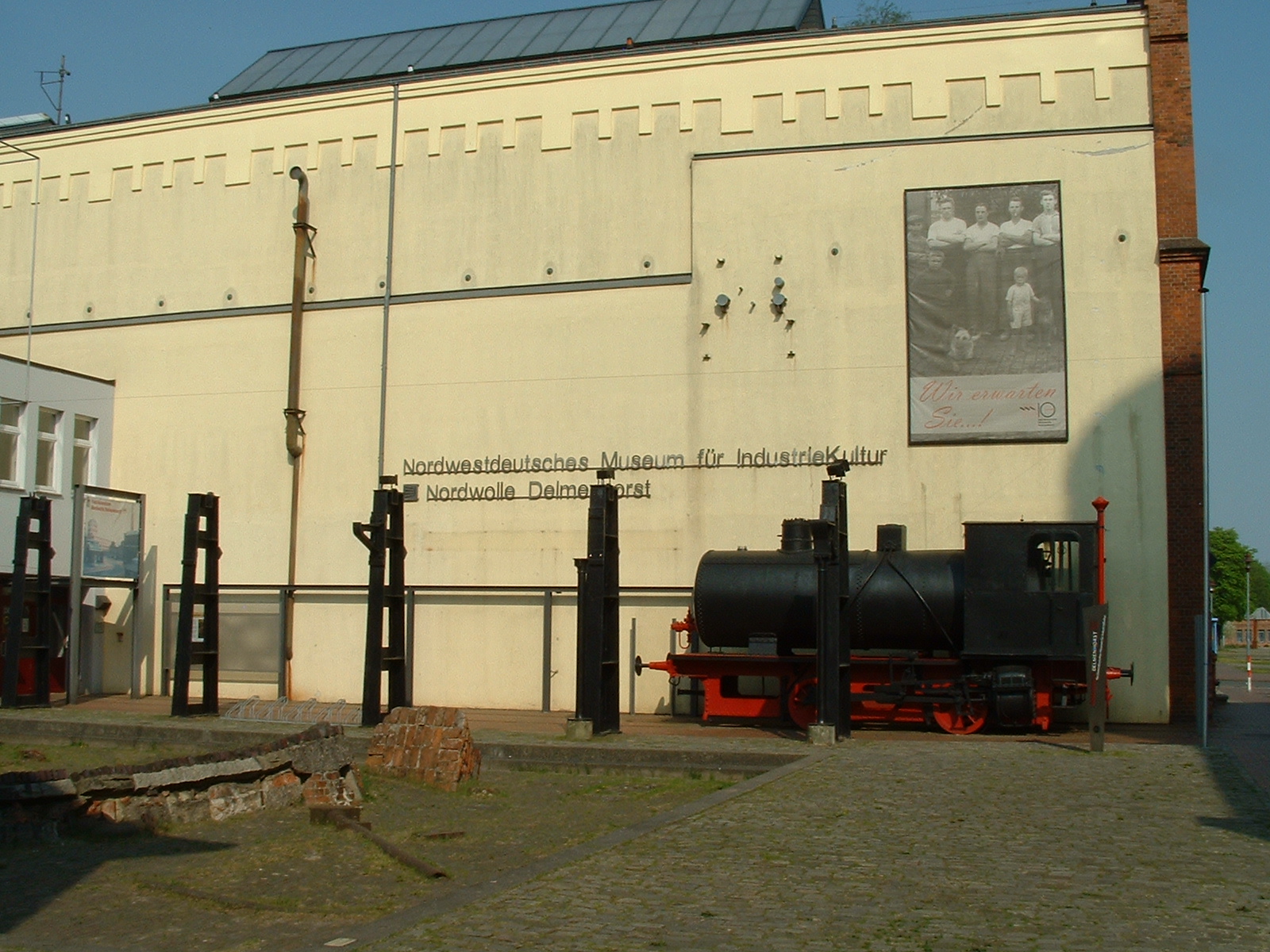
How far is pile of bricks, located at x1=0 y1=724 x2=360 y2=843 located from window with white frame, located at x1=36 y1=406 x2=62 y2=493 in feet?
42.6

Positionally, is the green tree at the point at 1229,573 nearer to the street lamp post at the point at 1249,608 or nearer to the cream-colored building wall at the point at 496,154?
the street lamp post at the point at 1249,608

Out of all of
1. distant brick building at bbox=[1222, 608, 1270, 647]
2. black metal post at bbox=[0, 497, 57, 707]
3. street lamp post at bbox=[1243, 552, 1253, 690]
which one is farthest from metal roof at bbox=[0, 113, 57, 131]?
distant brick building at bbox=[1222, 608, 1270, 647]

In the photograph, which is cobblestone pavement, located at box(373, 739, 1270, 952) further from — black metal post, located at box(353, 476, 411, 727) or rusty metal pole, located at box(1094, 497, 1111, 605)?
black metal post, located at box(353, 476, 411, 727)

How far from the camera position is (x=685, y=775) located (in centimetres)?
1344

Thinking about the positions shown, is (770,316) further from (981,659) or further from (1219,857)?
(1219,857)

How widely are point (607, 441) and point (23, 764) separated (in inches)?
395

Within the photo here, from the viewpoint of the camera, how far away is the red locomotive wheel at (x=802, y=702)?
1769cm

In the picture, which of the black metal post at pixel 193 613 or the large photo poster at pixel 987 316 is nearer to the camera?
the black metal post at pixel 193 613

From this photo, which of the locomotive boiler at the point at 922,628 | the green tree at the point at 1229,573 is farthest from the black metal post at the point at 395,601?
the green tree at the point at 1229,573

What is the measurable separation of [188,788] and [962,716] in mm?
10524

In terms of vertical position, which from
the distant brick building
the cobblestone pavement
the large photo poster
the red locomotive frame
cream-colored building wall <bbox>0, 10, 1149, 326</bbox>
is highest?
cream-colored building wall <bbox>0, 10, 1149, 326</bbox>

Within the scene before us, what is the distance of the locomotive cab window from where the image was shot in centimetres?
1691

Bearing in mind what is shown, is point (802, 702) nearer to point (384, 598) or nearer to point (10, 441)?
point (384, 598)

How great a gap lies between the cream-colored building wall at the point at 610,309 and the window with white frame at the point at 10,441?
2.39m
